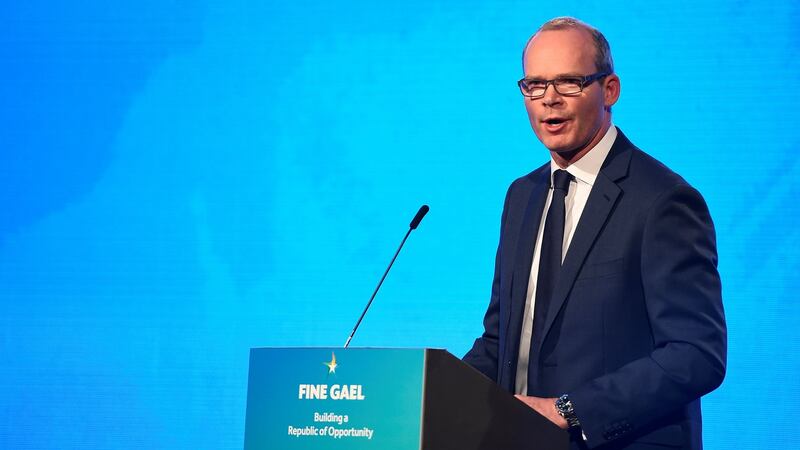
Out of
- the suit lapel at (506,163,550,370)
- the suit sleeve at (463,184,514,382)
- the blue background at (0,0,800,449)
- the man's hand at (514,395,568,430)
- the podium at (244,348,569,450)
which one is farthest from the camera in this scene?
the blue background at (0,0,800,449)

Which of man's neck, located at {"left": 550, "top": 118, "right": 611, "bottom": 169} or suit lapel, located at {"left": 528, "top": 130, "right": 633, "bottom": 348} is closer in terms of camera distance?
suit lapel, located at {"left": 528, "top": 130, "right": 633, "bottom": 348}

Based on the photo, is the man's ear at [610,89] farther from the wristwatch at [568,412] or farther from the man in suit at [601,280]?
the wristwatch at [568,412]

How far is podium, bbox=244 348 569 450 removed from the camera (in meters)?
1.59

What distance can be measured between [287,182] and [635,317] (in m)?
2.22

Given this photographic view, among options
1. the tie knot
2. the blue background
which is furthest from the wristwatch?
the blue background

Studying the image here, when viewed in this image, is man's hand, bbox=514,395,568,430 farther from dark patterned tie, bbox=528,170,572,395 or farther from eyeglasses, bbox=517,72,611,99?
eyeglasses, bbox=517,72,611,99

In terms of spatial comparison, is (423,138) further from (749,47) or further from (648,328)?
(648,328)

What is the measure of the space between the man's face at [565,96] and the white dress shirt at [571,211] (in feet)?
0.13

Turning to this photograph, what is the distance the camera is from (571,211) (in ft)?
7.46

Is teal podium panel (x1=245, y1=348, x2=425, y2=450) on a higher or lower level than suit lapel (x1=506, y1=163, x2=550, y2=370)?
lower

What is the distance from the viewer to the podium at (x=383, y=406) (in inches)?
62.5

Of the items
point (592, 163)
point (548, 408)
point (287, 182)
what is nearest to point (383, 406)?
point (548, 408)

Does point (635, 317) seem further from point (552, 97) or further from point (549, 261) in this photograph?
point (552, 97)

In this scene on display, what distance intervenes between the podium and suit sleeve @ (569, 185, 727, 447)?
0.62ft
